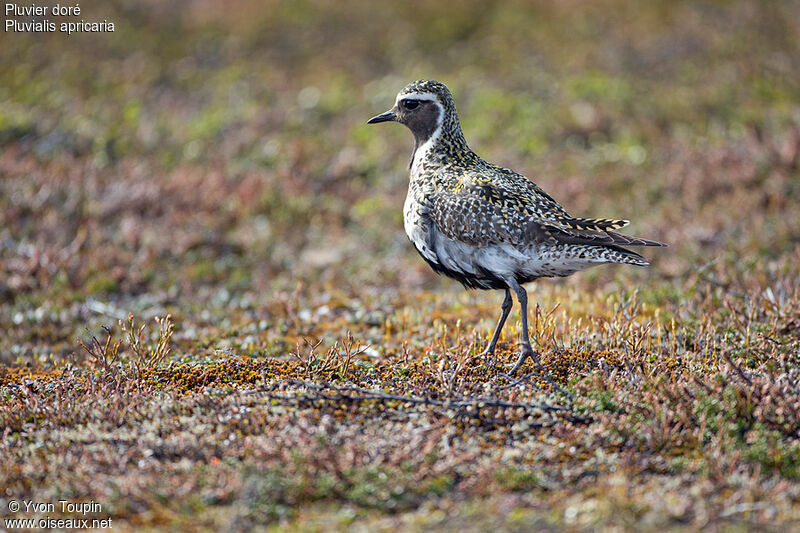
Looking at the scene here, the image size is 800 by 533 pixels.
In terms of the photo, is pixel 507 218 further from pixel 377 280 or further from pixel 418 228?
pixel 377 280

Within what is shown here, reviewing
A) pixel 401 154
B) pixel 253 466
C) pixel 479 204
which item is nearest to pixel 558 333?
pixel 479 204

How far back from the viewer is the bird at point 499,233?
6.34 m

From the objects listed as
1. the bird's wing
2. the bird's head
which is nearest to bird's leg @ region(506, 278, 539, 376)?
the bird's wing

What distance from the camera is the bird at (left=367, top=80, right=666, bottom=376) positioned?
6340 millimetres

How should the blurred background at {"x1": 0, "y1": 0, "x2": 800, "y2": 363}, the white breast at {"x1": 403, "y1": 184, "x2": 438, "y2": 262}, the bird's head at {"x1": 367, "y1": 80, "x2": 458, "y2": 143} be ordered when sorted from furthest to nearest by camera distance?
the blurred background at {"x1": 0, "y1": 0, "x2": 800, "y2": 363} < the bird's head at {"x1": 367, "y1": 80, "x2": 458, "y2": 143} < the white breast at {"x1": 403, "y1": 184, "x2": 438, "y2": 262}

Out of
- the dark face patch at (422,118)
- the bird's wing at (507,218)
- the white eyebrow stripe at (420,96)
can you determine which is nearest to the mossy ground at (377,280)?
the bird's wing at (507,218)

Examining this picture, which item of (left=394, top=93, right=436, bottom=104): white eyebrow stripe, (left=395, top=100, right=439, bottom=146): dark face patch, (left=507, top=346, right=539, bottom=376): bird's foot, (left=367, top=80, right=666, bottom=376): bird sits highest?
Answer: (left=394, top=93, right=436, bottom=104): white eyebrow stripe

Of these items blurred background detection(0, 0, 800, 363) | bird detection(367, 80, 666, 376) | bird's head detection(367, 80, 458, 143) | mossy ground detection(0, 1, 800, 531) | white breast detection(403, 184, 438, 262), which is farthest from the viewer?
blurred background detection(0, 0, 800, 363)

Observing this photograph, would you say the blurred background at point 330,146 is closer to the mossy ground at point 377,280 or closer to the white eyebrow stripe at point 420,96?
the mossy ground at point 377,280

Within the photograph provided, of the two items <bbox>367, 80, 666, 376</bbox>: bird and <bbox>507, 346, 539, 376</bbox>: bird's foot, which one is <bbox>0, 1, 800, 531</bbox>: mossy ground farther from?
<bbox>367, 80, 666, 376</bbox>: bird

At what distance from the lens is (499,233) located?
658 centimetres

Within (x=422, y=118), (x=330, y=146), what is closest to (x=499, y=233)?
(x=422, y=118)

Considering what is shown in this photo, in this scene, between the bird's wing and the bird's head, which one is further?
the bird's head

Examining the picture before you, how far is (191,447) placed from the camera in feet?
16.9
